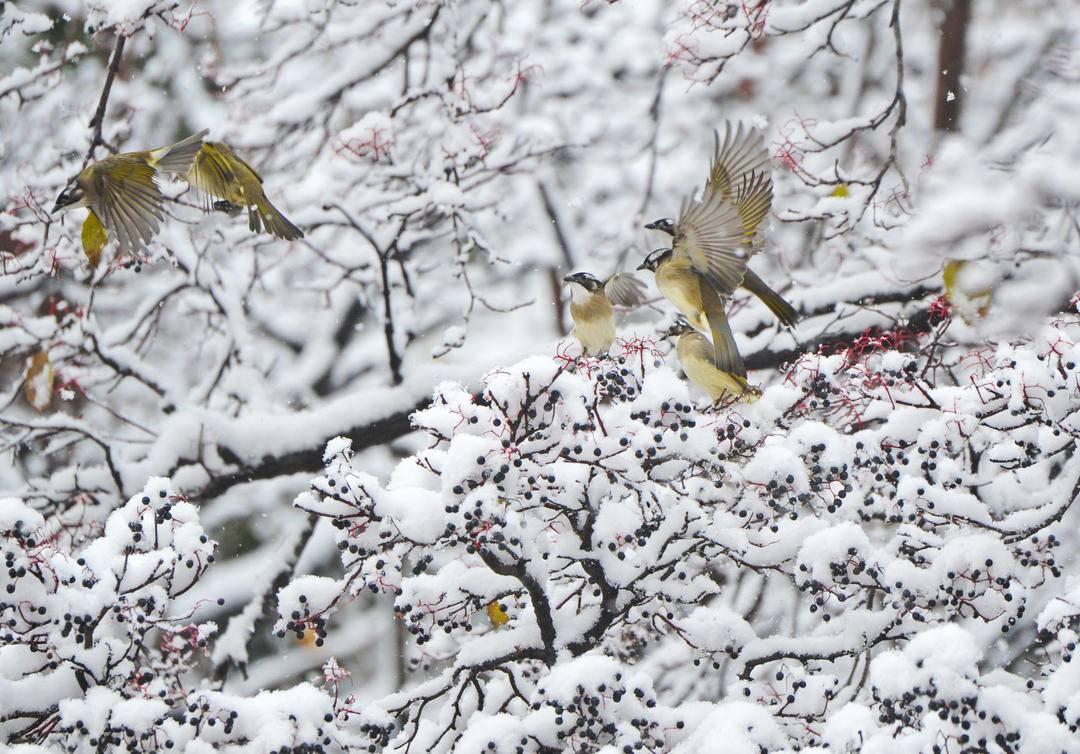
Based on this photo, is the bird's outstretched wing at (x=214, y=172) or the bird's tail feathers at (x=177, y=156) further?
the bird's outstretched wing at (x=214, y=172)

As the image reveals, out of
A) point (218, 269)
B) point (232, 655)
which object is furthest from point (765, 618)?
point (218, 269)

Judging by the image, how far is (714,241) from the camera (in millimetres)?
3348

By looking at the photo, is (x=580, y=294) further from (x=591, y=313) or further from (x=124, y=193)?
(x=124, y=193)

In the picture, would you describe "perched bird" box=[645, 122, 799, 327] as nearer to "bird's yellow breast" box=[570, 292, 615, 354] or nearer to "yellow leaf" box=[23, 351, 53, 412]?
"bird's yellow breast" box=[570, 292, 615, 354]

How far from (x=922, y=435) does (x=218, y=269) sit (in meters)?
3.73

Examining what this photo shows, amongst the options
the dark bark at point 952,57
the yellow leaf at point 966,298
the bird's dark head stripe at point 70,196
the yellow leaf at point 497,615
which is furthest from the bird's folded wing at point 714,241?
the dark bark at point 952,57

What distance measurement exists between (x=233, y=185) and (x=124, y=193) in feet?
1.39

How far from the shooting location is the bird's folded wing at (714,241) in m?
3.27

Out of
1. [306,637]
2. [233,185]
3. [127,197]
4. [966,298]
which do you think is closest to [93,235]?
[127,197]

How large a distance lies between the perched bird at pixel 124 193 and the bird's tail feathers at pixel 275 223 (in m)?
0.41

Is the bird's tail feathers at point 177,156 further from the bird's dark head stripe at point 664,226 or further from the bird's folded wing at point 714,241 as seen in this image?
the bird's folded wing at point 714,241

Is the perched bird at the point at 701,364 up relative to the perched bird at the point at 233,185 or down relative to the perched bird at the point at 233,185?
down

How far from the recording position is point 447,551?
2.85 meters

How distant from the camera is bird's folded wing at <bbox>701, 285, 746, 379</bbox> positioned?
130 inches
